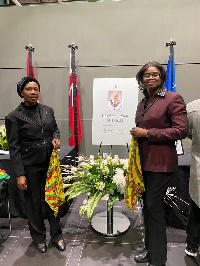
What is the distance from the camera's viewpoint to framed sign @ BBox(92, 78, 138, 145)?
10.3 ft

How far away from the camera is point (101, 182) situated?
2008 mm

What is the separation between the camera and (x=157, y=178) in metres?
1.54

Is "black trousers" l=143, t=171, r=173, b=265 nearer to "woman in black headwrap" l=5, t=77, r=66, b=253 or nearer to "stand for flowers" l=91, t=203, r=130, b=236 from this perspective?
"stand for flowers" l=91, t=203, r=130, b=236

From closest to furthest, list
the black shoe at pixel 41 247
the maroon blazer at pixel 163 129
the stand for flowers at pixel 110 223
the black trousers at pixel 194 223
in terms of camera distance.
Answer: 1. the maroon blazer at pixel 163 129
2. the black trousers at pixel 194 223
3. the black shoe at pixel 41 247
4. the stand for flowers at pixel 110 223

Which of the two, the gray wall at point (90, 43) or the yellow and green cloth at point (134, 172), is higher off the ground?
the gray wall at point (90, 43)

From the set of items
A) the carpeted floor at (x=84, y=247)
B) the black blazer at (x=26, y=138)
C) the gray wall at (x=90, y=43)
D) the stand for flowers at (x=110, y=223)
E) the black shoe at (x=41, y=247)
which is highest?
the gray wall at (x=90, y=43)

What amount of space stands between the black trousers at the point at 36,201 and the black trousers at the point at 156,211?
832 mm

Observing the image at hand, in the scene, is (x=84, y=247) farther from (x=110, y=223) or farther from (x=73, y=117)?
(x=73, y=117)

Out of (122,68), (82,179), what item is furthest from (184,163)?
(122,68)

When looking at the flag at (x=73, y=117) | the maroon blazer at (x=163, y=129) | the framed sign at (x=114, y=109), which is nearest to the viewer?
the maroon blazer at (x=163, y=129)

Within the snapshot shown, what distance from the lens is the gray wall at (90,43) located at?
145 inches

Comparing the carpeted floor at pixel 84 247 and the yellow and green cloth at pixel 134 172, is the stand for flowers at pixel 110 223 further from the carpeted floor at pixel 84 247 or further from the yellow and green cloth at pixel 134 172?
the yellow and green cloth at pixel 134 172

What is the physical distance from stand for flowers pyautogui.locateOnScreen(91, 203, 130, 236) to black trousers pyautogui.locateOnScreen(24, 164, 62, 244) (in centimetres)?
45

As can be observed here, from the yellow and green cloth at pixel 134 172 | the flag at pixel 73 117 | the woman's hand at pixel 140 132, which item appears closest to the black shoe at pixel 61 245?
the yellow and green cloth at pixel 134 172
